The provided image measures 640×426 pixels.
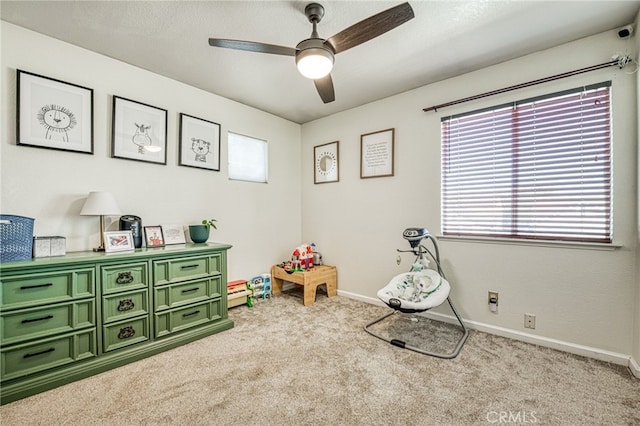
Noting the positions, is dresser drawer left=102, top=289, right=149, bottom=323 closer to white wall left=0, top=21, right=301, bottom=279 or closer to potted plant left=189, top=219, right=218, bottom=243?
white wall left=0, top=21, right=301, bottom=279

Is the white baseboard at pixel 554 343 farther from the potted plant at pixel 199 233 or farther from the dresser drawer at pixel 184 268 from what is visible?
the potted plant at pixel 199 233

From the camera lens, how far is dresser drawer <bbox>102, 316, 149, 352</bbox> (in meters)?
1.97

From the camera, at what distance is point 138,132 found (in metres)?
2.59

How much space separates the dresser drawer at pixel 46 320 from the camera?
1646mm

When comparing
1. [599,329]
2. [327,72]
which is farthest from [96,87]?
[599,329]

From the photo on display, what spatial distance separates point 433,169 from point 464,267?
3.44ft

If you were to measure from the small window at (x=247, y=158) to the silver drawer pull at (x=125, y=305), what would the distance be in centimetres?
175

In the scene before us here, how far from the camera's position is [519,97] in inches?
95.0

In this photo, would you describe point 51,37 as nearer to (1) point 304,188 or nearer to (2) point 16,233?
(2) point 16,233

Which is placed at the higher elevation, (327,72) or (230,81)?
(230,81)

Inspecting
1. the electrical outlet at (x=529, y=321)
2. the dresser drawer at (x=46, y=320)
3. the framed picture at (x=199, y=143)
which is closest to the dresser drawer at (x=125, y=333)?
the dresser drawer at (x=46, y=320)

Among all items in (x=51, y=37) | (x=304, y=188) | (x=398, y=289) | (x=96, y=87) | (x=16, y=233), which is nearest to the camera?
(x=16, y=233)

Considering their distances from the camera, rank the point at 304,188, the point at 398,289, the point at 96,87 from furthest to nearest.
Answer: the point at 304,188
the point at 398,289
the point at 96,87

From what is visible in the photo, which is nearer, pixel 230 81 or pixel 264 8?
pixel 264 8
